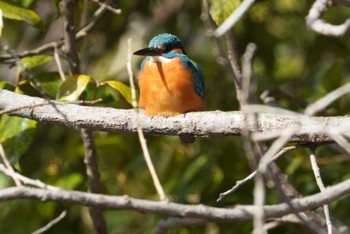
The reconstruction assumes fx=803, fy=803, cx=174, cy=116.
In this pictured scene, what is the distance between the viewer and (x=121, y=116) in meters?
2.80

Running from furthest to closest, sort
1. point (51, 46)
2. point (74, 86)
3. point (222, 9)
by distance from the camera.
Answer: point (51, 46) → point (74, 86) → point (222, 9)

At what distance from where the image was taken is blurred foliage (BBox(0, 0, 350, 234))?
351 centimetres

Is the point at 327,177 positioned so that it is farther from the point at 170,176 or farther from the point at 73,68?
the point at 73,68

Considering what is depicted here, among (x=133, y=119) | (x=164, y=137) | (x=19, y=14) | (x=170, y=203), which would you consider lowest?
(x=164, y=137)

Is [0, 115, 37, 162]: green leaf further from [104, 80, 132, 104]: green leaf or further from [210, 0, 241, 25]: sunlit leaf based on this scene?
[210, 0, 241, 25]: sunlit leaf

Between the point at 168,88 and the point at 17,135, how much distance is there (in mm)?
692

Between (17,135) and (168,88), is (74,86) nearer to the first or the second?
(17,135)

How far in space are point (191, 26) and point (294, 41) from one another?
2.82 feet

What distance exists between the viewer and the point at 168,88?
355cm

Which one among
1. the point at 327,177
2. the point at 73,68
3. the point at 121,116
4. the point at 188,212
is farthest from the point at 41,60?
the point at 188,212

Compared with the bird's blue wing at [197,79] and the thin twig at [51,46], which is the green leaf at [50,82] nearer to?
the thin twig at [51,46]

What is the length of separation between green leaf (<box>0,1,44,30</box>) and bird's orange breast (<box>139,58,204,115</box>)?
1.74 ft

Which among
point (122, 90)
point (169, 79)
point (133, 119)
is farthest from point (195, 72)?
point (133, 119)

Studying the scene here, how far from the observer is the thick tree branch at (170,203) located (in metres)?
1.77
